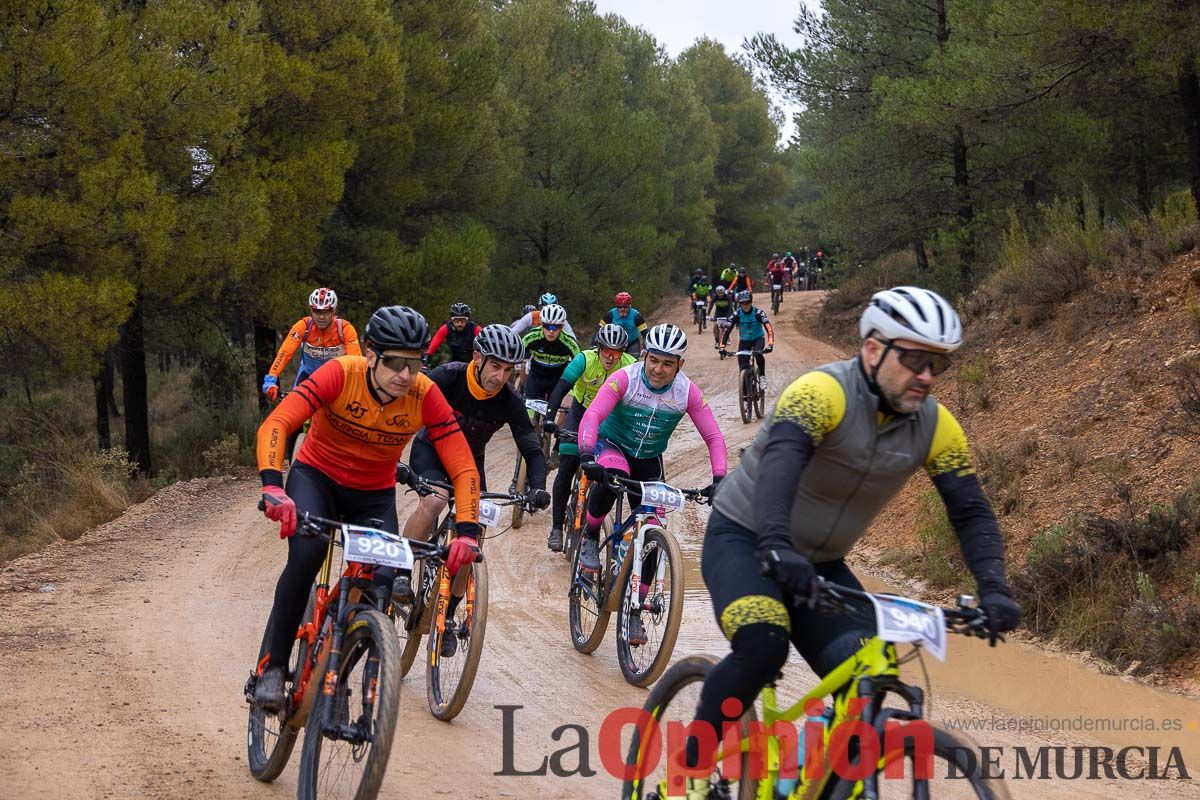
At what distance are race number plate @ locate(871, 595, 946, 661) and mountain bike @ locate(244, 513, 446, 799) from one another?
1.89 m

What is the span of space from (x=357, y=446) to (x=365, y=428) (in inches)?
5.1

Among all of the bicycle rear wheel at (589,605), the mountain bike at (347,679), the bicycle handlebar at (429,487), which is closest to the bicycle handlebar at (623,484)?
the bicycle rear wheel at (589,605)

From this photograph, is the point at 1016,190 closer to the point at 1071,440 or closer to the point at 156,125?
the point at 1071,440

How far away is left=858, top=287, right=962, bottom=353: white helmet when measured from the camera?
3.62m

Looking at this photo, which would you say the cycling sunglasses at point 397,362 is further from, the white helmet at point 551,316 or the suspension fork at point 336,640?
the white helmet at point 551,316

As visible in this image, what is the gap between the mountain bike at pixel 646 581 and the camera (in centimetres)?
716

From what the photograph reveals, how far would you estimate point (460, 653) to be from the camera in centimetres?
689

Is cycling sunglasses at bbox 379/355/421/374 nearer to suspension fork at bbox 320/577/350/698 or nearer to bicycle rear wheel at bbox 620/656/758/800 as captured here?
suspension fork at bbox 320/577/350/698

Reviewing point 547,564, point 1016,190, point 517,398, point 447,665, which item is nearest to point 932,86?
point 1016,190

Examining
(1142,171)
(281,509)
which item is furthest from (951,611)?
(1142,171)

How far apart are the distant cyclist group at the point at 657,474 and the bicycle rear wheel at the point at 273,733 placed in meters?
0.05

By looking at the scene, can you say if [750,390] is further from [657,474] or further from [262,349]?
[657,474]

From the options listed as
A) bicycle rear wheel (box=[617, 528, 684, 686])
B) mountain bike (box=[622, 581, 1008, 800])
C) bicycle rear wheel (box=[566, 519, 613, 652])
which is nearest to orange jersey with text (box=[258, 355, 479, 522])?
bicycle rear wheel (box=[617, 528, 684, 686])

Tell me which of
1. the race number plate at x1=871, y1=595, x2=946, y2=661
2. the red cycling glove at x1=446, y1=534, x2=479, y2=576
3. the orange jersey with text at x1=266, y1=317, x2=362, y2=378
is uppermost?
the orange jersey with text at x1=266, y1=317, x2=362, y2=378
